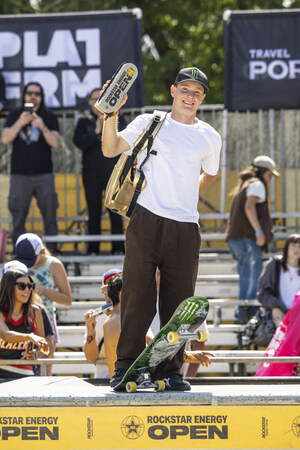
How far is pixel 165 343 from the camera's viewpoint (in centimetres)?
501

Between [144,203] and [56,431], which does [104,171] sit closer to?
[144,203]

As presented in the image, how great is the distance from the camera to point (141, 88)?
11.5m

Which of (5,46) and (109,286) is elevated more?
(5,46)

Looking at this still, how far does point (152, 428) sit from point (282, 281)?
14.3 feet

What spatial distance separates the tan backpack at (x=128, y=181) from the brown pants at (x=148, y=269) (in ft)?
0.24

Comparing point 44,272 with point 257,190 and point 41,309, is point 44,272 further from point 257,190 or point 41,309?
point 257,190

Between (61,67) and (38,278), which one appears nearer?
(38,278)

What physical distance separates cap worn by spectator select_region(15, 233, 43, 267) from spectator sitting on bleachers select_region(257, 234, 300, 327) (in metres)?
2.22

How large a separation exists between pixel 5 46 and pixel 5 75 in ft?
1.21

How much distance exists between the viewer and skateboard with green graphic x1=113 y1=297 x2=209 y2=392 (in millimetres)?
4973

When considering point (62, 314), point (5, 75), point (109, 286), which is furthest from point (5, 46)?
point (109, 286)

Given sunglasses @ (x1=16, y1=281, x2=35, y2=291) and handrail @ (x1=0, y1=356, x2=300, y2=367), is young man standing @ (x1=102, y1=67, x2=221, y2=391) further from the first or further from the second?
sunglasses @ (x1=16, y1=281, x2=35, y2=291)

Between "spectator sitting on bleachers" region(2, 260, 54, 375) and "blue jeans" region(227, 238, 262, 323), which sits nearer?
"spectator sitting on bleachers" region(2, 260, 54, 375)

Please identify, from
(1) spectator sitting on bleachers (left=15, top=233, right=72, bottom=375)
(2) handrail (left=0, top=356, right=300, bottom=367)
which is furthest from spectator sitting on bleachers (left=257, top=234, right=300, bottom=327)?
(2) handrail (left=0, top=356, right=300, bottom=367)
